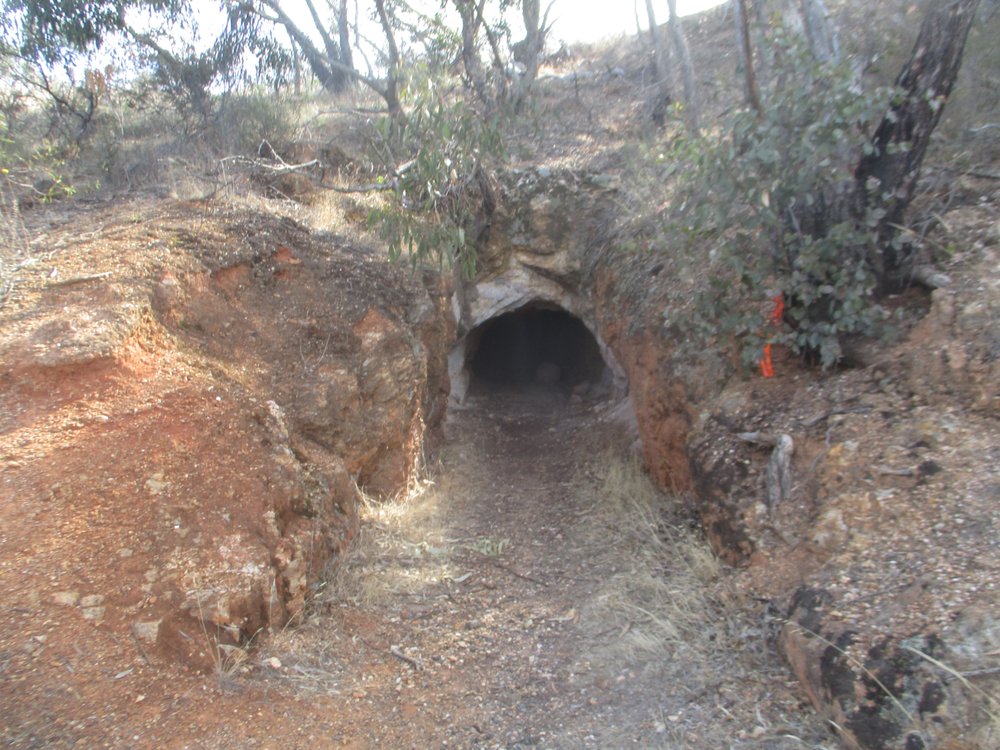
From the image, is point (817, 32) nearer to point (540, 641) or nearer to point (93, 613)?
point (540, 641)

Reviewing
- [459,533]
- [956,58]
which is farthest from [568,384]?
[956,58]

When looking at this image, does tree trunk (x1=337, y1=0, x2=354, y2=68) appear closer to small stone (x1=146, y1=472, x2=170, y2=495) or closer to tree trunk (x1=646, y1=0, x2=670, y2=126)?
tree trunk (x1=646, y1=0, x2=670, y2=126)

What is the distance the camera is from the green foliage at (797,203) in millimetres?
5078

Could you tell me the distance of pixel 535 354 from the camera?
14523mm

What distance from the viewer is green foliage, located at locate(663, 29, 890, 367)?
200 inches

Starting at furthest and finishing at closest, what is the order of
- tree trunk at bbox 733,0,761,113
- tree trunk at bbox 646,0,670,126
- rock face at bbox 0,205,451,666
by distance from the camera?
tree trunk at bbox 646,0,670,126 < tree trunk at bbox 733,0,761,113 < rock face at bbox 0,205,451,666

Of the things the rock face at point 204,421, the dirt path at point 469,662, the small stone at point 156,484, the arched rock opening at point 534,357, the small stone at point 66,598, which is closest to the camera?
the dirt path at point 469,662

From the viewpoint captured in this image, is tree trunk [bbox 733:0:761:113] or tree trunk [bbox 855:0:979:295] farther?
tree trunk [bbox 733:0:761:113]

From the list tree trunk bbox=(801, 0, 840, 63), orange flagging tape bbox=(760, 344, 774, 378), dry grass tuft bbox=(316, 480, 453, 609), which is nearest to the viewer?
dry grass tuft bbox=(316, 480, 453, 609)

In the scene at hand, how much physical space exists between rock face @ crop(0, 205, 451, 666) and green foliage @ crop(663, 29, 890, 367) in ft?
10.4

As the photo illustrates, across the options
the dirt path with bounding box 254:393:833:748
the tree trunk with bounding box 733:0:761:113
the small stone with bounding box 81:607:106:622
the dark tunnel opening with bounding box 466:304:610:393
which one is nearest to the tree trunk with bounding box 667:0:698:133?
the dark tunnel opening with bounding box 466:304:610:393

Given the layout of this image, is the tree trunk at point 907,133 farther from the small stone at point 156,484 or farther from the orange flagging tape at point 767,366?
the small stone at point 156,484

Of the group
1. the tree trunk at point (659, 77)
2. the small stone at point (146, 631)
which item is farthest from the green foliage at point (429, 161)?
the tree trunk at point (659, 77)

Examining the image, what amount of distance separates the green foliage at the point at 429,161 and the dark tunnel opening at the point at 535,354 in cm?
356
